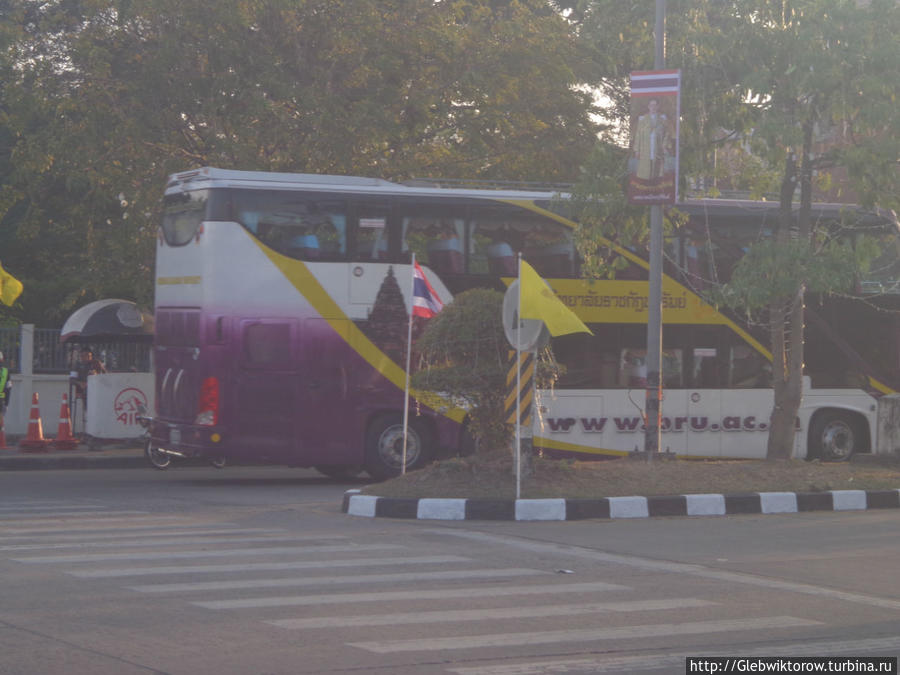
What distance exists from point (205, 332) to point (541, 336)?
17.6 feet

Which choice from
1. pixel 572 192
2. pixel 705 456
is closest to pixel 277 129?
pixel 572 192

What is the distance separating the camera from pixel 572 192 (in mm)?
16531

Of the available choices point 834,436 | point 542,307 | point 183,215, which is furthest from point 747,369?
point 183,215

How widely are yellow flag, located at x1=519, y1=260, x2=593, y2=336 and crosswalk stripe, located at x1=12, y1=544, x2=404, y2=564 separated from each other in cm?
325

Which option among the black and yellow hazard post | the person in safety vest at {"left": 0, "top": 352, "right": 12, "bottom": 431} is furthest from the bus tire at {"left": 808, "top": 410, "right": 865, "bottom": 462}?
the person in safety vest at {"left": 0, "top": 352, "right": 12, "bottom": 431}

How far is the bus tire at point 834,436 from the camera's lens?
65.2 feet

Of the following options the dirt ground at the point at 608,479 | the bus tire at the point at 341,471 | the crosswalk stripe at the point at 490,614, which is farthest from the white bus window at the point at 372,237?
the crosswalk stripe at the point at 490,614

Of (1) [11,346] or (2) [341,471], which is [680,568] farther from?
(1) [11,346]

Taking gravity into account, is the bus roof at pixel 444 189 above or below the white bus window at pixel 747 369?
above

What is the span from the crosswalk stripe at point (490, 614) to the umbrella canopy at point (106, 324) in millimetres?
16298

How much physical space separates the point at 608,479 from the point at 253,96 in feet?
37.9

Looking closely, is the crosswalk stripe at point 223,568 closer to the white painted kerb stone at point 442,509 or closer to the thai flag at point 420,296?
the white painted kerb stone at point 442,509

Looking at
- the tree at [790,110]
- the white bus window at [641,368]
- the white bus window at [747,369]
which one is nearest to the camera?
the tree at [790,110]

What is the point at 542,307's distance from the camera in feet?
42.8
